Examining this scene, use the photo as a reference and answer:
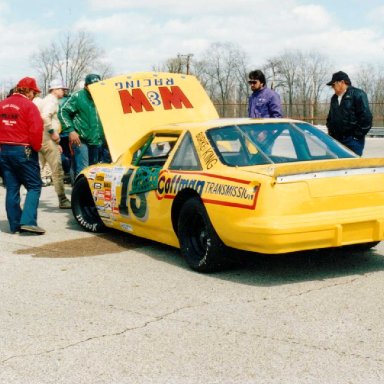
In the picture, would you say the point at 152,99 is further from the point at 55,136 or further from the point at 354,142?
the point at 354,142

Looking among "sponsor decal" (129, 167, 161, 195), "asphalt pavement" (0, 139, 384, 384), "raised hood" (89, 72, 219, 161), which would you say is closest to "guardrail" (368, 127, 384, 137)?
"raised hood" (89, 72, 219, 161)

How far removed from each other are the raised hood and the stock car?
0.37ft

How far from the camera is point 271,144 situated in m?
6.63

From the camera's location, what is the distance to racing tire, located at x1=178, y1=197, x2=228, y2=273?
5996mm

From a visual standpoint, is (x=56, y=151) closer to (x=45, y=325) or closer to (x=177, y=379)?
(x=45, y=325)

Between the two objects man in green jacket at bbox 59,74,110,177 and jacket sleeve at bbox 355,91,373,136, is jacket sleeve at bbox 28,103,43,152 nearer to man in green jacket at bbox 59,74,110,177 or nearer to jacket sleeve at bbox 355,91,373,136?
man in green jacket at bbox 59,74,110,177

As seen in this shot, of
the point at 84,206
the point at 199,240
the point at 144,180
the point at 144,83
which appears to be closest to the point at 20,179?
the point at 84,206

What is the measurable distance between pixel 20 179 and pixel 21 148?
17.2 inches

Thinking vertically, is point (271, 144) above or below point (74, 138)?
above

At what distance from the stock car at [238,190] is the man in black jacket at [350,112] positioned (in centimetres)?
167

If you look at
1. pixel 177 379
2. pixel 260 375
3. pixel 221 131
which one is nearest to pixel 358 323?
pixel 260 375

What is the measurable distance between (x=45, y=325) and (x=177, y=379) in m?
1.36

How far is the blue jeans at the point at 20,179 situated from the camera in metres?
8.31

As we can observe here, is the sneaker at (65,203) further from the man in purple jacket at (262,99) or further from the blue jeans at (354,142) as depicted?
the blue jeans at (354,142)
